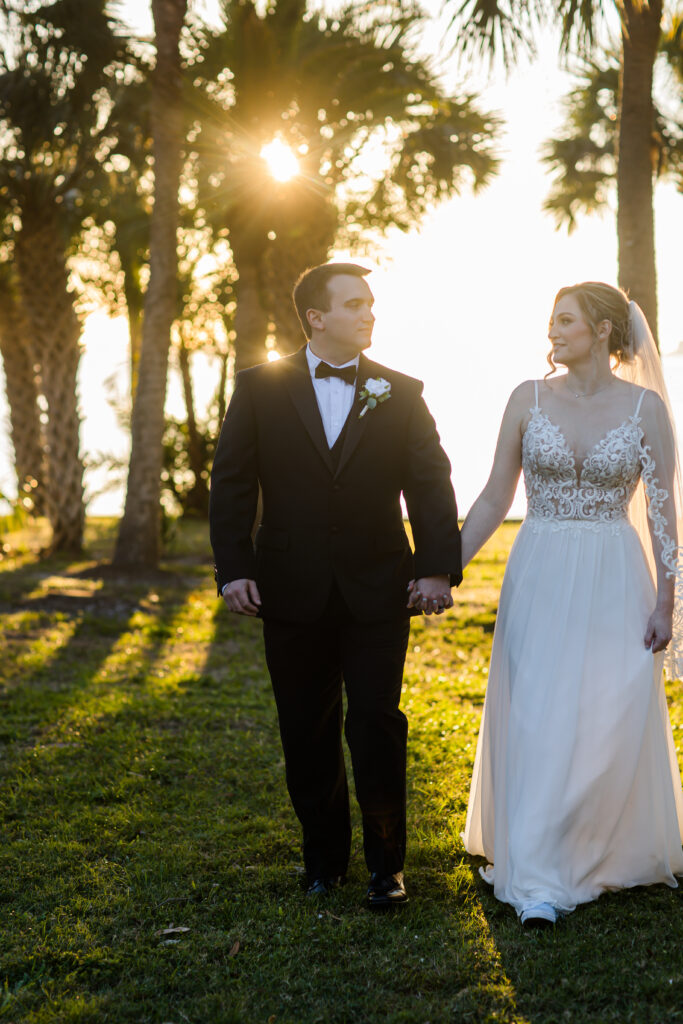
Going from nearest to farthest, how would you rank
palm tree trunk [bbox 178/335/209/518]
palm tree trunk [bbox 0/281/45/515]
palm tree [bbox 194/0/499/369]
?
palm tree [bbox 194/0/499/369]
palm tree trunk [bbox 0/281/45/515]
palm tree trunk [bbox 178/335/209/518]

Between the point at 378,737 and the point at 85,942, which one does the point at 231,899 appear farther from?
the point at 378,737

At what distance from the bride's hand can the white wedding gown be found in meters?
0.04

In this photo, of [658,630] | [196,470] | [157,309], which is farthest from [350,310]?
[196,470]

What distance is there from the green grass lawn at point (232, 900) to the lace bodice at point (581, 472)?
A: 1.49 meters

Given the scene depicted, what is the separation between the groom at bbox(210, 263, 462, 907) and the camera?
3635mm

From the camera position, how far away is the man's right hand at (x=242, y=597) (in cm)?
355

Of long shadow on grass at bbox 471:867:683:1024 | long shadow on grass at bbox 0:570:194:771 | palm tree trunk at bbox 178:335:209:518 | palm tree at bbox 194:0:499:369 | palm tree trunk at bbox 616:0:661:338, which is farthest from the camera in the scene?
palm tree trunk at bbox 178:335:209:518

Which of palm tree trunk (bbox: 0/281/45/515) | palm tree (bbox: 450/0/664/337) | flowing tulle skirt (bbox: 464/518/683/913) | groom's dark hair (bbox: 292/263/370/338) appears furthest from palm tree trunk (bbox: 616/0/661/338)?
palm tree trunk (bbox: 0/281/45/515)

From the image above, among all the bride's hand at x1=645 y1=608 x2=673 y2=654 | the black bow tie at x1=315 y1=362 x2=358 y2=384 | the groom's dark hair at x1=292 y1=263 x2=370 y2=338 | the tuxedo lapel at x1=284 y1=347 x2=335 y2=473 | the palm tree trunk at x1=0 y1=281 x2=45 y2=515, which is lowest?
the bride's hand at x1=645 y1=608 x2=673 y2=654

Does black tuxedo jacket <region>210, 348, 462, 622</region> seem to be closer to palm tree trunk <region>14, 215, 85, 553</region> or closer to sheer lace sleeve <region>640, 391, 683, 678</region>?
sheer lace sleeve <region>640, 391, 683, 678</region>

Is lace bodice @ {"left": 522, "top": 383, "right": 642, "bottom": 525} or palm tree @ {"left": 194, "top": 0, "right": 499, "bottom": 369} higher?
palm tree @ {"left": 194, "top": 0, "right": 499, "bottom": 369}

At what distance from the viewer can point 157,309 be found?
11.3 m

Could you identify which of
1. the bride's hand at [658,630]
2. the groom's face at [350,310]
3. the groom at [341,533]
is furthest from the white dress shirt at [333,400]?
the bride's hand at [658,630]

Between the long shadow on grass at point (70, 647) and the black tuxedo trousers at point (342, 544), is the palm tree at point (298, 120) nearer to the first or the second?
the long shadow on grass at point (70, 647)
